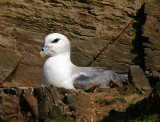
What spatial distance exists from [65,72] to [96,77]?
2.12 ft

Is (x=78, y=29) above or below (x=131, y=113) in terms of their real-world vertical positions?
below

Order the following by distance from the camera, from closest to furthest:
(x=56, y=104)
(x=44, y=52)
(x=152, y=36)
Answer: (x=56, y=104) → (x=44, y=52) → (x=152, y=36)

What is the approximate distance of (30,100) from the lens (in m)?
7.42

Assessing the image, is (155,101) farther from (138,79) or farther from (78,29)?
(78,29)

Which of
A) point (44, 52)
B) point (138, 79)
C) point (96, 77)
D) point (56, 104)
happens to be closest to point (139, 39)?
point (96, 77)

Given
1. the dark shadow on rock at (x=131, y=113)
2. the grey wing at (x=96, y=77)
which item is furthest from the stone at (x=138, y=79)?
the dark shadow on rock at (x=131, y=113)

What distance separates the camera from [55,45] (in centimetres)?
912

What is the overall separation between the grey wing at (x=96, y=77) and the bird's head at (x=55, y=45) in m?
0.72

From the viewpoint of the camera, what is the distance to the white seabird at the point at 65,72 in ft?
27.5

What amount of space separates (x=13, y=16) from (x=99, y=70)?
2.65 m

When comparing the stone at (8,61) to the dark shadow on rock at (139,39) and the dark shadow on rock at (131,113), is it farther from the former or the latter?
the dark shadow on rock at (131,113)

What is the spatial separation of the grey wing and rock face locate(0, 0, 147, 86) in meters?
1.17

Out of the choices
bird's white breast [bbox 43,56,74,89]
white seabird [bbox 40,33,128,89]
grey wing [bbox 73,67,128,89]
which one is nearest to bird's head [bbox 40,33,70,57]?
white seabird [bbox 40,33,128,89]

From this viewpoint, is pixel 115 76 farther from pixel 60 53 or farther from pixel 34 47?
pixel 34 47
